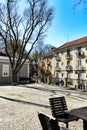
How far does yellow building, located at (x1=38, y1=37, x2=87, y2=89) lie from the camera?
133 feet

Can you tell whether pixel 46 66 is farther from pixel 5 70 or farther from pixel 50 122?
pixel 50 122

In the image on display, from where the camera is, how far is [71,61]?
45438 mm

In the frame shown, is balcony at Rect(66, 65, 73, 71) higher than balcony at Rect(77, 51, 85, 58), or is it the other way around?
balcony at Rect(77, 51, 85, 58)

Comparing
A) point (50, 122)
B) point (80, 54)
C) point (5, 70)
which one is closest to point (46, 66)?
point (80, 54)

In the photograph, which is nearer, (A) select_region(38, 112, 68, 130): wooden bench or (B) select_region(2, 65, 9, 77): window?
(A) select_region(38, 112, 68, 130): wooden bench

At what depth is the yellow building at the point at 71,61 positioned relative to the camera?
40688 millimetres

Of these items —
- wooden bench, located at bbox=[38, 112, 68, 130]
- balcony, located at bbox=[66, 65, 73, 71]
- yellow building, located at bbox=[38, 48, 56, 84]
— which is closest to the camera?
wooden bench, located at bbox=[38, 112, 68, 130]

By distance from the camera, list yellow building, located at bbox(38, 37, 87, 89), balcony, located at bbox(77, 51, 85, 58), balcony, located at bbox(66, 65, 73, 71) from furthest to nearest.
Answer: balcony, located at bbox(66, 65, 73, 71), balcony, located at bbox(77, 51, 85, 58), yellow building, located at bbox(38, 37, 87, 89)

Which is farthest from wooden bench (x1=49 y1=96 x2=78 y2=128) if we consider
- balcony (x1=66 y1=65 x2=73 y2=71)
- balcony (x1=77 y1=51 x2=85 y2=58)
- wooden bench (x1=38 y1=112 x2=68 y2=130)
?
balcony (x1=66 y1=65 x2=73 y2=71)

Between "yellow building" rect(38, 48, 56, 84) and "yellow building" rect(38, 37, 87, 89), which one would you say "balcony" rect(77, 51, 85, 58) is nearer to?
"yellow building" rect(38, 37, 87, 89)

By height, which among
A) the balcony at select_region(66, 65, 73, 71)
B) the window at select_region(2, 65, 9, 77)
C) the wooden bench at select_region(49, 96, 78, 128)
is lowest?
the wooden bench at select_region(49, 96, 78, 128)

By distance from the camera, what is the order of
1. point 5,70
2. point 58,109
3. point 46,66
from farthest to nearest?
point 46,66, point 5,70, point 58,109

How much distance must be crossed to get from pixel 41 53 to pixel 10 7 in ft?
118

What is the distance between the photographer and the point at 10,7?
Answer: 27.7m
